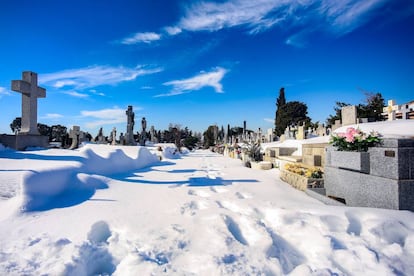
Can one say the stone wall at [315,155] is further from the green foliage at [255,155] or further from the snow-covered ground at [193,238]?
the snow-covered ground at [193,238]

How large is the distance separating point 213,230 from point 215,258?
1.65 feet

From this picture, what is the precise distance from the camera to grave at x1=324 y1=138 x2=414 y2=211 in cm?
282

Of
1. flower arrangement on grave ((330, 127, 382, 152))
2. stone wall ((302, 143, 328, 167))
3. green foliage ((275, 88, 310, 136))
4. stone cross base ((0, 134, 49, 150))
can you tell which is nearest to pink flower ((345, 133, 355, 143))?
flower arrangement on grave ((330, 127, 382, 152))

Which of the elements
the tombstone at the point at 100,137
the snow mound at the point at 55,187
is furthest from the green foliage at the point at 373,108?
the tombstone at the point at 100,137

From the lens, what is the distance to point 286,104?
1868 inches

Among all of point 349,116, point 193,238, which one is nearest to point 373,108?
point 349,116

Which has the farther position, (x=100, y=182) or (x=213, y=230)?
(x=100, y=182)

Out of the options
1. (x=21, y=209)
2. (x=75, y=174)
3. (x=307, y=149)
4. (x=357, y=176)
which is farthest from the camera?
(x=307, y=149)

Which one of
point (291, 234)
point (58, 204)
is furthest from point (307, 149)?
point (58, 204)

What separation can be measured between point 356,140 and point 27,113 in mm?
13351

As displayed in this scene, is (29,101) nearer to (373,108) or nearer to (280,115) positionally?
(373,108)

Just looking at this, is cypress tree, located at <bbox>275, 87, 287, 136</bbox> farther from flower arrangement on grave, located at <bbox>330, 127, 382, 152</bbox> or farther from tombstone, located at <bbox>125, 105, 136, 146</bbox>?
flower arrangement on grave, located at <bbox>330, 127, 382, 152</bbox>

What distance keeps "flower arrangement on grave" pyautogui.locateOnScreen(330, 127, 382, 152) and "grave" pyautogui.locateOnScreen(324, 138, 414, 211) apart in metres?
0.13

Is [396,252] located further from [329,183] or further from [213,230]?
[329,183]
